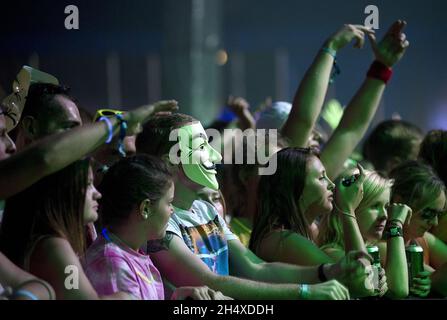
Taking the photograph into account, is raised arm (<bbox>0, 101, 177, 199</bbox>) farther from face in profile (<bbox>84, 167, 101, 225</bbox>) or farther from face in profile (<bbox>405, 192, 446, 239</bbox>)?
face in profile (<bbox>405, 192, 446, 239</bbox>)

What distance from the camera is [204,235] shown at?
10.3 ft

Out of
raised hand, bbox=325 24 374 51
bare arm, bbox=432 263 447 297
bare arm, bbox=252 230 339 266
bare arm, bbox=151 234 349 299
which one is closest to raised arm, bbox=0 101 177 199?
bare arm, bbox=151 234 349 299

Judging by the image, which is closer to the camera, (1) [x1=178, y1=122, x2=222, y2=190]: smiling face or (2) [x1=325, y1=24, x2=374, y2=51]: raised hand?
(1) [x1=178, y1=122, x2=222, y2=190]: smiling face

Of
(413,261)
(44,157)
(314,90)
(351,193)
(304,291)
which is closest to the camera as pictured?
(44,157)

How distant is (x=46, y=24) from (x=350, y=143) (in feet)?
22.9

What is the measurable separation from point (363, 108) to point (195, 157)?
109 centimetres

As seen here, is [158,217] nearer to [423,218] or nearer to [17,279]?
[17,279]

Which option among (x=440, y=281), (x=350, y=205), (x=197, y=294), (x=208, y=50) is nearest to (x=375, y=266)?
(x=350, y=205)

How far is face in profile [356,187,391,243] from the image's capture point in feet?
11.7

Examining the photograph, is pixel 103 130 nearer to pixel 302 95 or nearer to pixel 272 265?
pixel 272 265

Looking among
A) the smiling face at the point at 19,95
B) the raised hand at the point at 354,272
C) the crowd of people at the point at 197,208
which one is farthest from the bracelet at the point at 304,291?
the smiling face at the point at 19,95

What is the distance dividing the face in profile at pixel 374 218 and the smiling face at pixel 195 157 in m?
0.77

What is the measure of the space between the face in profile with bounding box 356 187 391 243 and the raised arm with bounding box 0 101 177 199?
1570 mm

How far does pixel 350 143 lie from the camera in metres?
3.87
